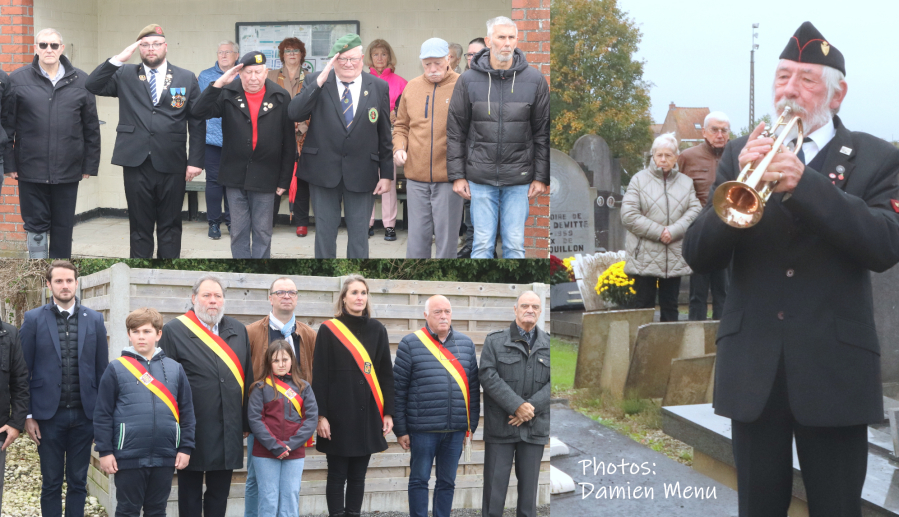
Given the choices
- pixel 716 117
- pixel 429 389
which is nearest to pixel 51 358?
pixel 429 389

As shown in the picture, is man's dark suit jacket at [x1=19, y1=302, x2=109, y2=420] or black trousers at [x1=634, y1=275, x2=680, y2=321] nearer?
black trousers at [x1=634, y1=275, x2=680, y2=321]

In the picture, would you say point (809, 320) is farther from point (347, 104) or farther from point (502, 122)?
point (347, 104)

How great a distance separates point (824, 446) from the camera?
2.23 meters

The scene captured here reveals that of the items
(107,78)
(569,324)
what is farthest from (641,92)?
(107,78)

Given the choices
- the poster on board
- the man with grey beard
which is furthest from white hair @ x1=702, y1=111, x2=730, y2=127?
the poster on board

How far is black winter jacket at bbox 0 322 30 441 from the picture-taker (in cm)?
395

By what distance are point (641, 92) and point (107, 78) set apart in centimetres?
315

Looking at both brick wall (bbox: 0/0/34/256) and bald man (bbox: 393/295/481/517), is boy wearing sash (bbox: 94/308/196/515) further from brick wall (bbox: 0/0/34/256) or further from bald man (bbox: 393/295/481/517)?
brick wall (bbox: 0/0/34/256)

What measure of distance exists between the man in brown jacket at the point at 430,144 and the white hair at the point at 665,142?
1568 mm

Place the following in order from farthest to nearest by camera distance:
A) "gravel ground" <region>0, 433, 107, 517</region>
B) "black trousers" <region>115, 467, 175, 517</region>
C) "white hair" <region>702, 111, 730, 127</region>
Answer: "gravel ground" <region>0, 433, 107, 517</region>, "black trousers" <region>115, 467, 175, 517</region>, "white hair" <region>702, 111, 730, 127</region>

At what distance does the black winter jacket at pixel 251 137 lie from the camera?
197 inches

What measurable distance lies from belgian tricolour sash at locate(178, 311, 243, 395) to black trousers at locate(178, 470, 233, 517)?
43cm

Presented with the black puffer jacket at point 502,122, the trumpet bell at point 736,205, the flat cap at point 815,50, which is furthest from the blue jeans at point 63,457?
the flat cap at point 815,50

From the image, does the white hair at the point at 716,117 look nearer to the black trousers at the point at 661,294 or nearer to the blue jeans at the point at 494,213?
the black trousers at the point at 661,294
